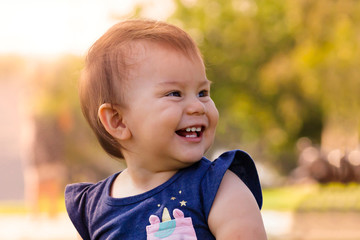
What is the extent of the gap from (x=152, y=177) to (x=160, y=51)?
1.06 feet

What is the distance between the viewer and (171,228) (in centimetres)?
143

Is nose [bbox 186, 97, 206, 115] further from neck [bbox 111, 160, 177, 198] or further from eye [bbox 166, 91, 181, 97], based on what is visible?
neck [bbox 111, 160, 177, 198]

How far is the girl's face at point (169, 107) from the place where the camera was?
1481mm

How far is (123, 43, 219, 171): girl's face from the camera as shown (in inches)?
58.3

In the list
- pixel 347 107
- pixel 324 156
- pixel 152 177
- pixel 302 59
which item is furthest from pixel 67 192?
pixel 302 59

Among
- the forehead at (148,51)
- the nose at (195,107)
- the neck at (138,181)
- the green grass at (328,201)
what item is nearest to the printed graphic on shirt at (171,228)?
the neck at (138,181)

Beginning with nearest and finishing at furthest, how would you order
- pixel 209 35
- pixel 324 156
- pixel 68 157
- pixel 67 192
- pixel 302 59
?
pixel 67 192, pixel 324 156, pixel 302 59, pixel 209 35, pixel 68 157

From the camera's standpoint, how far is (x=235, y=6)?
1712 centimetres

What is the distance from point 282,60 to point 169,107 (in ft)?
48.3

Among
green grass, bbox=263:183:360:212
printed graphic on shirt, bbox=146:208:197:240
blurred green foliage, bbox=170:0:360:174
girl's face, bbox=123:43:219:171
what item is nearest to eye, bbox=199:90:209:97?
girl's face, bbox=123:43:219:171

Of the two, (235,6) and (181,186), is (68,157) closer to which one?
(235,6)

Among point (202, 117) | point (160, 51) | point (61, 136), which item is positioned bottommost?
point (202, 117)

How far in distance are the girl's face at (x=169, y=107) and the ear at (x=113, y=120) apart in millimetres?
39

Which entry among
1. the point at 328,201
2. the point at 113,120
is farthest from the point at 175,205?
the point at 328,201
